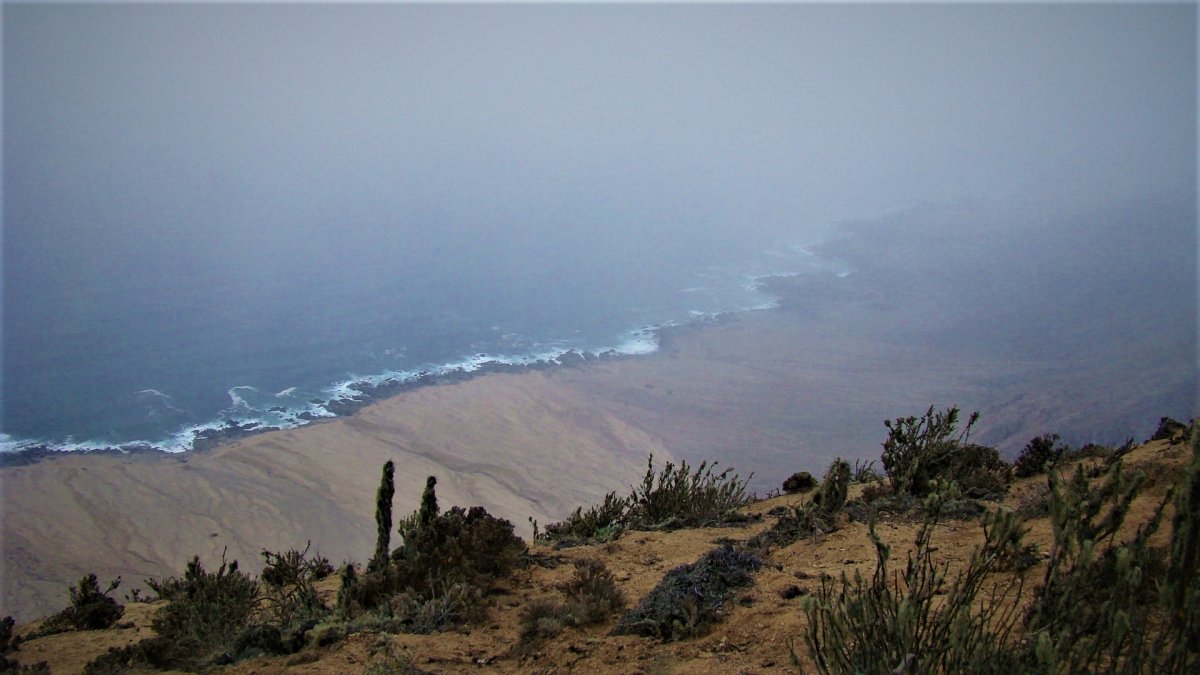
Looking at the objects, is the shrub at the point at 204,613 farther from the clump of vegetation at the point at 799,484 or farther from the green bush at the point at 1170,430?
the green bush at the point at 1170,430

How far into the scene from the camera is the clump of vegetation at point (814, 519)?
20.3 ft

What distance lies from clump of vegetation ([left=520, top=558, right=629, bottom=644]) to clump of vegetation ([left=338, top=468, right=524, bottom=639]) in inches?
22.0

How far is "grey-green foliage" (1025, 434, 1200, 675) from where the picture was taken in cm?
236

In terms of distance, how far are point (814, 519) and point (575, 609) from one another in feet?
8.75

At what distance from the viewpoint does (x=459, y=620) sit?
16.8 feet

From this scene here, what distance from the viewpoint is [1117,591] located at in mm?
2453

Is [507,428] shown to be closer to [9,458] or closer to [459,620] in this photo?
[9,458]

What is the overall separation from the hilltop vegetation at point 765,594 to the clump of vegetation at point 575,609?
0.02m

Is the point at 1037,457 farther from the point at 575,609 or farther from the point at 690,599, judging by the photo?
the point at 575,609

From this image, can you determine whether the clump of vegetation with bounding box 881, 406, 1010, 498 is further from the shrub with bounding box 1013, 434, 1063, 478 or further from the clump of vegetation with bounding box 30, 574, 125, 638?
the clump of vegetation with bounding box 30, 574, 125, 638

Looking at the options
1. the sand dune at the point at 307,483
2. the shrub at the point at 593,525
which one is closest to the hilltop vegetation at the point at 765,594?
the shrub at the point at 593,525

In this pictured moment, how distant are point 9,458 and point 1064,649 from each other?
2678 centimetres

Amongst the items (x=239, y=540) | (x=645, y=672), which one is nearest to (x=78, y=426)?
(x=239, y=540)

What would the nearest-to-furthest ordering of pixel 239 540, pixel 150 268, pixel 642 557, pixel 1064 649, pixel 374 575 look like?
pixel 1064 649 → pixel 374 575 → pixel 642 557 → pixel 239 540 → pixel 150 268
